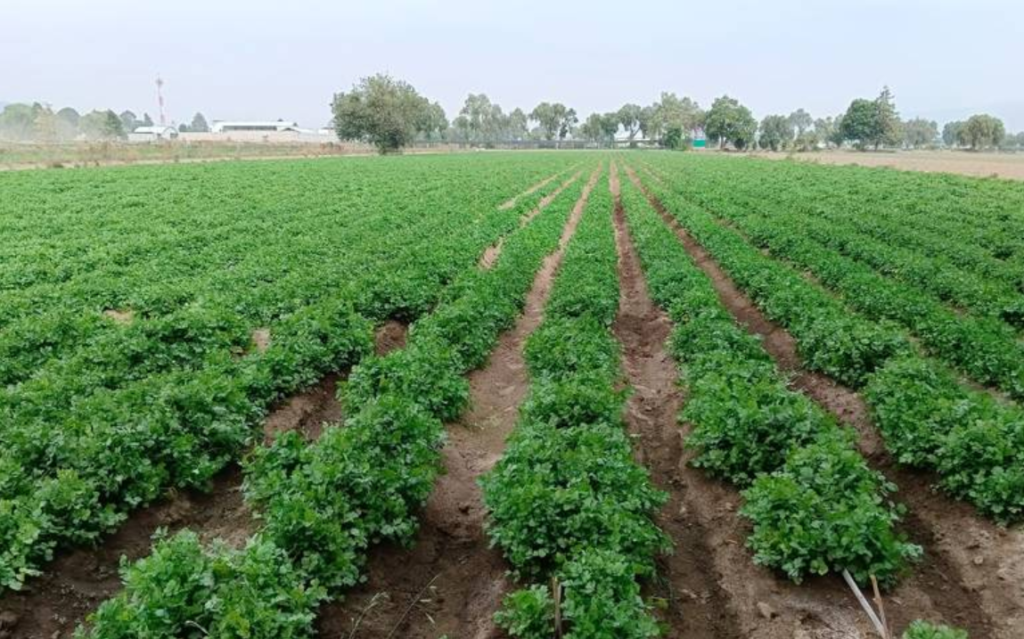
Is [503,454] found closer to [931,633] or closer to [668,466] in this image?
[668,466]

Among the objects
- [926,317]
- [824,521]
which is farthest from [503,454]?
[926,317]

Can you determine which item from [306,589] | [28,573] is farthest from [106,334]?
[306,589]

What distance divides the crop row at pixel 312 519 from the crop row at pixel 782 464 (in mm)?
3352

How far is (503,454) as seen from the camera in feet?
25.5

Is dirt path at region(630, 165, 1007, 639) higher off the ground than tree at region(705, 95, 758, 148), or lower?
lower

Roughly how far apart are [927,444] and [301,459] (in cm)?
692

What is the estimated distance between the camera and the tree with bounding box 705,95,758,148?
153 m

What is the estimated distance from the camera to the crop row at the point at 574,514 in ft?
16.7

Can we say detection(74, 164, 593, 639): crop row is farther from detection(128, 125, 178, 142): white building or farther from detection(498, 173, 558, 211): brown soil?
detection(128, 125, 178, 142): white building

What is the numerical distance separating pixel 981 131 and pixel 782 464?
18219 centimetres

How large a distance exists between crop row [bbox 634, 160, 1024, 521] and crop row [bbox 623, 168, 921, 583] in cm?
70

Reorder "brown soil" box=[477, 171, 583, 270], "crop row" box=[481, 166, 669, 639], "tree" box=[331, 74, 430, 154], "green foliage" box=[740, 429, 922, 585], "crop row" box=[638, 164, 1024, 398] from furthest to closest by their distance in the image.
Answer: "tree" box=[331, 74, 430, 154] → "brown soil" box=[477, 171, 583, 270] → "crop row" box=[638, 164, 1024, 398] → "green foliage" box=[740, 429, 922, 585] → "crop row" box=[481, 166, 669, 639]

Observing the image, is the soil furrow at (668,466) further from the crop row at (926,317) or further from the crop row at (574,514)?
the crop row at (926,317)

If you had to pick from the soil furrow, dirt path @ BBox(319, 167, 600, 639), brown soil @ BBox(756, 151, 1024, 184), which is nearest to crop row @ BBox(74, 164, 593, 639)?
dirt path @ BBox(319, 167, 600, 639)
